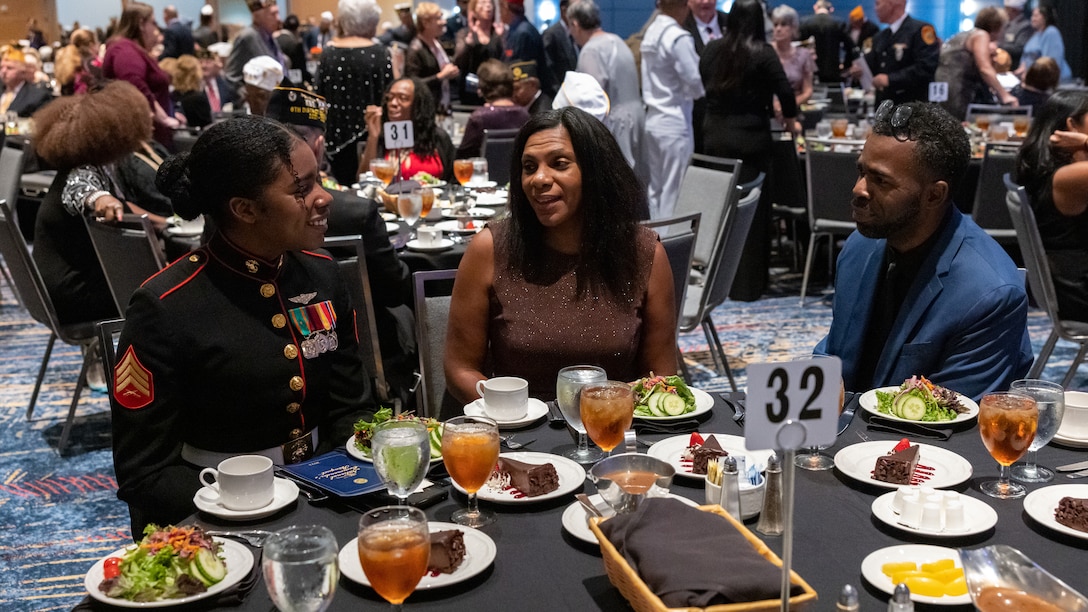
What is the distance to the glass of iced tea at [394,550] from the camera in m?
1.32

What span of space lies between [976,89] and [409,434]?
8.39 metres

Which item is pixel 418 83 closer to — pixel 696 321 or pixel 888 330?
pixel 696 321

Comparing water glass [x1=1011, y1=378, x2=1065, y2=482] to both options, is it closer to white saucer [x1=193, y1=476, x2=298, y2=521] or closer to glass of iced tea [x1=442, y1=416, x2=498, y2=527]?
glass of iced tea [x1=442, y1=416, x2=498, y2=527]

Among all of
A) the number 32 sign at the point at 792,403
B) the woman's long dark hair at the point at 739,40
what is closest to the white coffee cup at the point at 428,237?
the number 32 sign at the point at 792,403

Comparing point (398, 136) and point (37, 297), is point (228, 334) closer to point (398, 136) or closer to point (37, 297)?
point (37, 297)

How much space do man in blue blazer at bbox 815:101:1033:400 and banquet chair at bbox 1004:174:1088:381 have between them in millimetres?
1441

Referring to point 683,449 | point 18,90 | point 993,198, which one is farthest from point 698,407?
point 18,90

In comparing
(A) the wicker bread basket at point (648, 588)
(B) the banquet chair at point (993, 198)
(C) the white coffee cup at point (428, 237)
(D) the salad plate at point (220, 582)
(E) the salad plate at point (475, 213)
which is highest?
(A) the wicker bread basket at point (648, 588)

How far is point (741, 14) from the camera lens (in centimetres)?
635

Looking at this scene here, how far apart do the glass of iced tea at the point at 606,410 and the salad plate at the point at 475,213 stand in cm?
276

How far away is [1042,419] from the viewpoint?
1804mm

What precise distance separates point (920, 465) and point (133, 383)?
145 centimetres

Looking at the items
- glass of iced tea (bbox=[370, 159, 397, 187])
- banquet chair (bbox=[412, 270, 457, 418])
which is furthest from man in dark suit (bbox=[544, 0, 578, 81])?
banquet chair (bbox=[412, 270, 457, 418])

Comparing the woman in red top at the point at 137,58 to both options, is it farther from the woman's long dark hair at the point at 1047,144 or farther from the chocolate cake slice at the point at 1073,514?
the chocolate cake slice at the point at 1073,514
